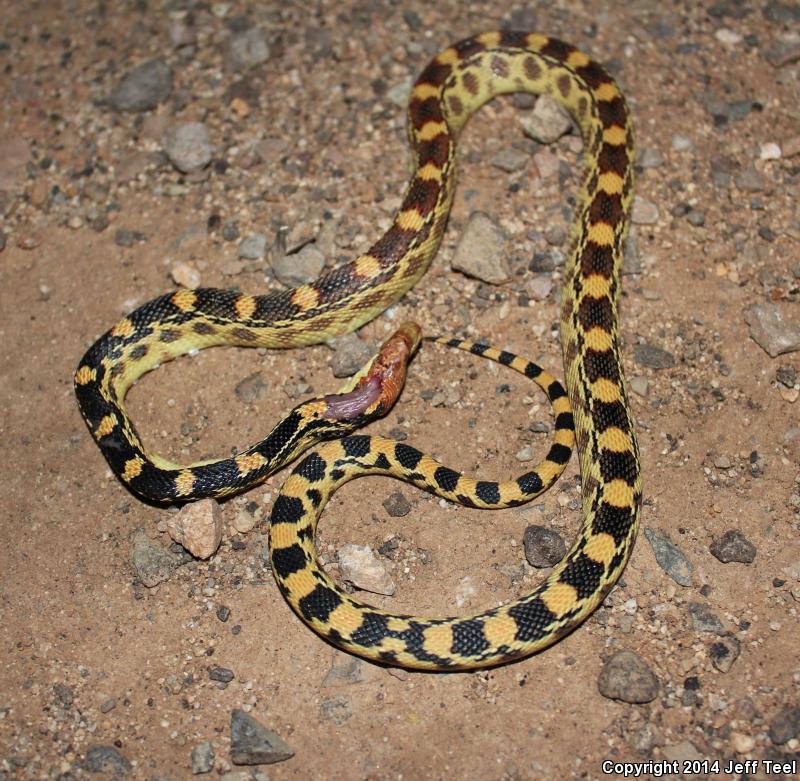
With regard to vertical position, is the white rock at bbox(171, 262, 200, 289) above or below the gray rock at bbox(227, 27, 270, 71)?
below

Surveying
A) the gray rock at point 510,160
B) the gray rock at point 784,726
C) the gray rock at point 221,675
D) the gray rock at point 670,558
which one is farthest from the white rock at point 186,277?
the gray rock at point 784,726

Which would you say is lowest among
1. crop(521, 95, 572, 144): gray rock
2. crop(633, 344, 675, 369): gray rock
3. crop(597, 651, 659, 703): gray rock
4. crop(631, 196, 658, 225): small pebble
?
crop(597, 651, 659, 703): gray rock

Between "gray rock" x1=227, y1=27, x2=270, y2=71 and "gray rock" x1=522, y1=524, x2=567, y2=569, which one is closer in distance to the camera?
"gray rock" x1=522, y1=524, x2=567, y2=569

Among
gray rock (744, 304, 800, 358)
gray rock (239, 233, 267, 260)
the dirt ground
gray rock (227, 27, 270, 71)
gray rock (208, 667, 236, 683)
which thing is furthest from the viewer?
gray rock (227, 27, 270, 71)

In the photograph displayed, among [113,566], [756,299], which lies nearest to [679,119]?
[756,299]

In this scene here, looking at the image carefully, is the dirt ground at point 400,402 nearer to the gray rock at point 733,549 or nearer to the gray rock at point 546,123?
the gray rock at point 733,549

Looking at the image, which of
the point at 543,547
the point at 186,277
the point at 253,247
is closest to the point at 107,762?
the point at 543,547

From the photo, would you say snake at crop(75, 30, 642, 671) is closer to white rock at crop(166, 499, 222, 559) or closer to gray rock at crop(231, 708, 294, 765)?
white rock at crop(166, 499, 222, 559)

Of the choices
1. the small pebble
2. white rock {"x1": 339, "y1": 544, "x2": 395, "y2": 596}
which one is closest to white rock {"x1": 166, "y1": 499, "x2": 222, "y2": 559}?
white rock {"x1": 339, "y1": 544, "x2": 395, "y2": 596}
